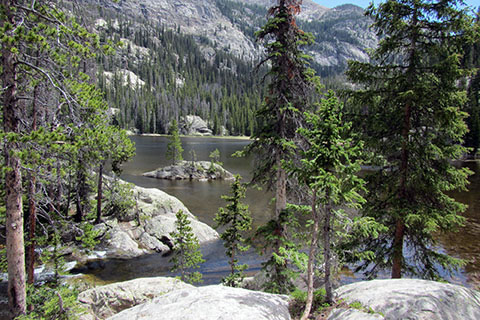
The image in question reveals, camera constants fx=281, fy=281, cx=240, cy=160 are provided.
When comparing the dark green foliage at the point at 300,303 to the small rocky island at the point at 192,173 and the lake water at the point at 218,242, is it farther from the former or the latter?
the small rocky island at the point at 192,173

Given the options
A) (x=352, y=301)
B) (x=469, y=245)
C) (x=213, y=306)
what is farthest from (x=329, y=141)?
(x=469, y=245)

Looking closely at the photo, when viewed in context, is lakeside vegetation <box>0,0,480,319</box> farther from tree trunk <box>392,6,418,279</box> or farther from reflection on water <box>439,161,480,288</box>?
reflection on water <box>439,161,480,288</box>

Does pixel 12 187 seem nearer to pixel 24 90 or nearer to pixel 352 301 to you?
pixel 24 90

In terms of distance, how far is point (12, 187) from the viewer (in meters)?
6.44

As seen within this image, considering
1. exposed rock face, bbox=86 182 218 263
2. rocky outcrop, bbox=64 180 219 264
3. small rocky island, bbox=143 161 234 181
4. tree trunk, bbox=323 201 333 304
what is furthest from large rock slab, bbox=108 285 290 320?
small rocky island, bbox=143 161 234 181

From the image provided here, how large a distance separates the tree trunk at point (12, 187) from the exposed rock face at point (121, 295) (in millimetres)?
4929

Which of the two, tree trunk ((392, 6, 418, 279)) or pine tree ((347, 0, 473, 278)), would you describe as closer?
pine tree ((347, 0, 473, 278))

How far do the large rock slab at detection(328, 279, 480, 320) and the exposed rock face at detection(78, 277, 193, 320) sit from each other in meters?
7.20

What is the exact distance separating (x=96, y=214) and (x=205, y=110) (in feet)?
458

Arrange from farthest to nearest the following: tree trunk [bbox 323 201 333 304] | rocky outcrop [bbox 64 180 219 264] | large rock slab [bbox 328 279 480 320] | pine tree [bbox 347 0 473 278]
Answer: rocky outcrop [bbox 64 180 219 264] < pine tree [bbox 347 0 473 278] < tree trunk [bbox 323 201 333 304] < large rock slab [bbox 328 279 480 320]

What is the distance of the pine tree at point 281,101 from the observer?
10.6 metres

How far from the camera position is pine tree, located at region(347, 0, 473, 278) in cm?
918

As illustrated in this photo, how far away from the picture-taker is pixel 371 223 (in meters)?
7.34

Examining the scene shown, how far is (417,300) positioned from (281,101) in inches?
295
